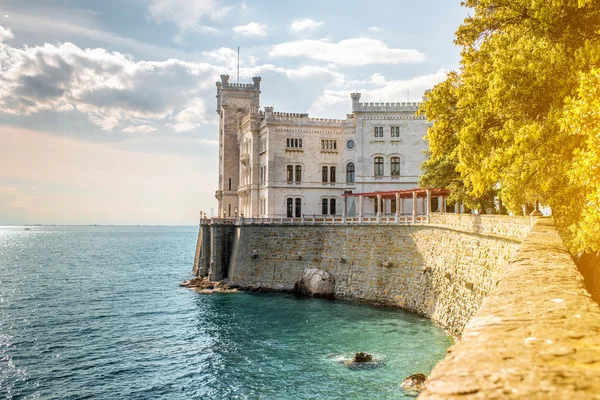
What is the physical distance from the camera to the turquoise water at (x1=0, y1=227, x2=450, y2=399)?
2259 centimetres

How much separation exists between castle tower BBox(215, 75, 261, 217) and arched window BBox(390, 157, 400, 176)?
23228 millimetres

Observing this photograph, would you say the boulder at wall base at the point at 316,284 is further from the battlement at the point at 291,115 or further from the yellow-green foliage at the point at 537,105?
the yellow-green foliage at the point at 537,105

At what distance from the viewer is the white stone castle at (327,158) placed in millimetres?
53844

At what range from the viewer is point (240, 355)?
27266 mm

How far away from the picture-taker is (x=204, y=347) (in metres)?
29.5

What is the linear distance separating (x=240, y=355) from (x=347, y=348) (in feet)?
19.9

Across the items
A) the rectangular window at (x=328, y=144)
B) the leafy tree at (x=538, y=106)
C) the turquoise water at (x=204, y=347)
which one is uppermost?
the rectangular window at (x=328, y=144)

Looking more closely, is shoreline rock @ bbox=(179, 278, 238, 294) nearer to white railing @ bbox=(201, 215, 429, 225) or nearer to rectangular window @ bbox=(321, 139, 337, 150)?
white railing @ bbox=(201, 215, 429, 225)

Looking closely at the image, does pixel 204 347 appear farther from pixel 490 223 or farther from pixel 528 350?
pixel 528 350

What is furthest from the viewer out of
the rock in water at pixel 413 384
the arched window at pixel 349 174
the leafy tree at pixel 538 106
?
the arched window at pixel 349 174

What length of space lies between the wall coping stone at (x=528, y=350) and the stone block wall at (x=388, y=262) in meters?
16.8

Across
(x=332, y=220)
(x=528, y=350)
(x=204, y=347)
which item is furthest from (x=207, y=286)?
(x=528, y=350)

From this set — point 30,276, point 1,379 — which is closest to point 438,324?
point 1,379

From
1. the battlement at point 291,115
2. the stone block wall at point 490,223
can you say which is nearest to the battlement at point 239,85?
the battlement at point 291,115
